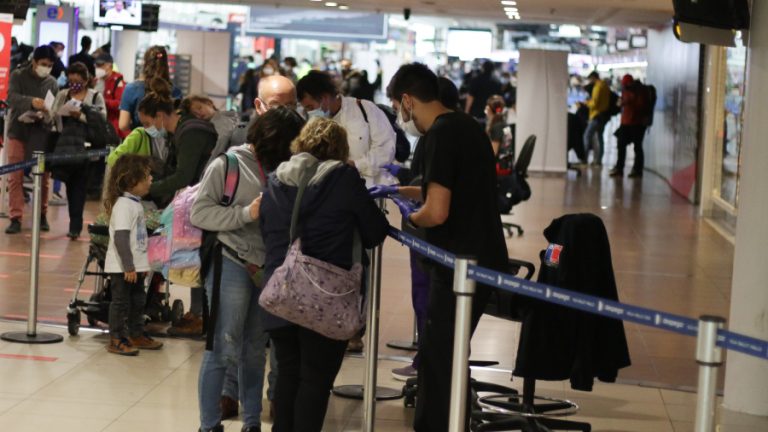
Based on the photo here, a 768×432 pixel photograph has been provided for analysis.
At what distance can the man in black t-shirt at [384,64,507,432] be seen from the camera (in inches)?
196

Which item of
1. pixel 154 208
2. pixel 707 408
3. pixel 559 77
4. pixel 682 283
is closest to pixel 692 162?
pixel 559 77

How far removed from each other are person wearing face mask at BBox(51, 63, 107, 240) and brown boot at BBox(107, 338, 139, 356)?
4.40 metres

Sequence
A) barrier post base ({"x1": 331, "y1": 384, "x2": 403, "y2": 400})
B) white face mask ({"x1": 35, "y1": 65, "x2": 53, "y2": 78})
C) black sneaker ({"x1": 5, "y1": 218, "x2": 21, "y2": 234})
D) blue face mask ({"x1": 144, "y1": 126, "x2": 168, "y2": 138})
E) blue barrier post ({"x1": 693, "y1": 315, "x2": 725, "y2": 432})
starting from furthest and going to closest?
white face mask ({"x1": 35, "y1": 65, "x2": 53, "y2": 78}) < black sneaker ({"x1": 5, "y1": 218, "x2": 21, "y2": 234}) < blue face mask ({"x1": 144, "y1": 126, "x2": 168, "y2": 138}) < barrier post base ({"x1": 331, "y1": 384, "x2": 403, "y2": 400}) < blue barrier post ({"x1": 693, "y1": 315, "x2": 725, "y2": 432})

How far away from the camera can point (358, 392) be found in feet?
21.5

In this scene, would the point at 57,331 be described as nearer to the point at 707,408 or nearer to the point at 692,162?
the point at 707,408

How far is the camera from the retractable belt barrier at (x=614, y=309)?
3.70 meters

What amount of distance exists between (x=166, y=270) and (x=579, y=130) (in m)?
18.6

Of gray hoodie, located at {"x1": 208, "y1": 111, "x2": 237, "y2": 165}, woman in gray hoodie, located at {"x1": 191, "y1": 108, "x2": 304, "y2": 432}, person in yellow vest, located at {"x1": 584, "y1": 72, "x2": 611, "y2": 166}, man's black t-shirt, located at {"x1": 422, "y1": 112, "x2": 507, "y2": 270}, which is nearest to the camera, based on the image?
man's black t-shirt, located at {"x1": 422, "y1": 112, "x2": 507, "y2": 270}

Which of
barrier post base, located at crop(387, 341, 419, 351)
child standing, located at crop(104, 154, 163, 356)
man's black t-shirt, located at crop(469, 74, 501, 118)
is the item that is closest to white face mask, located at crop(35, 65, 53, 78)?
child standing, located at crop(104, 154, 163, 356)

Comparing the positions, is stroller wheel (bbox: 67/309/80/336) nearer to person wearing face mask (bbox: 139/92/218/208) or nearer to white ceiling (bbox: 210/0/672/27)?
person wearing face mask (bbox: 139/92/218/208)

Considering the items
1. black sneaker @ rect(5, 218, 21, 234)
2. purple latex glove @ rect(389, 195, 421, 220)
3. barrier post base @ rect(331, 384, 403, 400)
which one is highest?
purple latex glove @ rect(389, 195, 421, 220)

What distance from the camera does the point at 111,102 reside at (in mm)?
14109

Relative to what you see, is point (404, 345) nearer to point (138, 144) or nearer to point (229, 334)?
point (138, 144)

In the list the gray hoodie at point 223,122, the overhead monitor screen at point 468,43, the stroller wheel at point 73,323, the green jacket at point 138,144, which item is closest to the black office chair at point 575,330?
the gray hoodie at point 223,122
